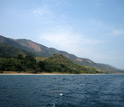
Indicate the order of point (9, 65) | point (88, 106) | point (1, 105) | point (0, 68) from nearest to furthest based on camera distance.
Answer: point (1, 105), point (88, 106), point (0, 68), point (9, 65)

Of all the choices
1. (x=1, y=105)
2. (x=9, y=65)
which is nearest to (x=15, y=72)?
(x=9, y=65)

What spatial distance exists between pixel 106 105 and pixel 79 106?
19.0ft

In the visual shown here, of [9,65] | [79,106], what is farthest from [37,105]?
[9,65]

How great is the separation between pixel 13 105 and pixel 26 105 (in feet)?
7.53

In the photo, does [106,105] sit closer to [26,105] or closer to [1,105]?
[26,105]

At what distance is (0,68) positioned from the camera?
182m

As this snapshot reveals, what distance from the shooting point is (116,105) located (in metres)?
27.9

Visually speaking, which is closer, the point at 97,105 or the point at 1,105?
the point at 1,105

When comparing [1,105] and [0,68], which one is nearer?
[1,105]

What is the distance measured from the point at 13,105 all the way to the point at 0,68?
173493mm

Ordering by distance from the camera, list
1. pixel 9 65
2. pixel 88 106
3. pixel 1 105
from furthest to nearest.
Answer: pixel 9 65 → pixel 88 106 → pixel 1 105

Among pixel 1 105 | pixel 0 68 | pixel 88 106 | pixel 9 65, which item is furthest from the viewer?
pixel 9 65

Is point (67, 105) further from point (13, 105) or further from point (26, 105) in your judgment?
point (13, 105)

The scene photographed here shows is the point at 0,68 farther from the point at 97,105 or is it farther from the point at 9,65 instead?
the point at 97,105
